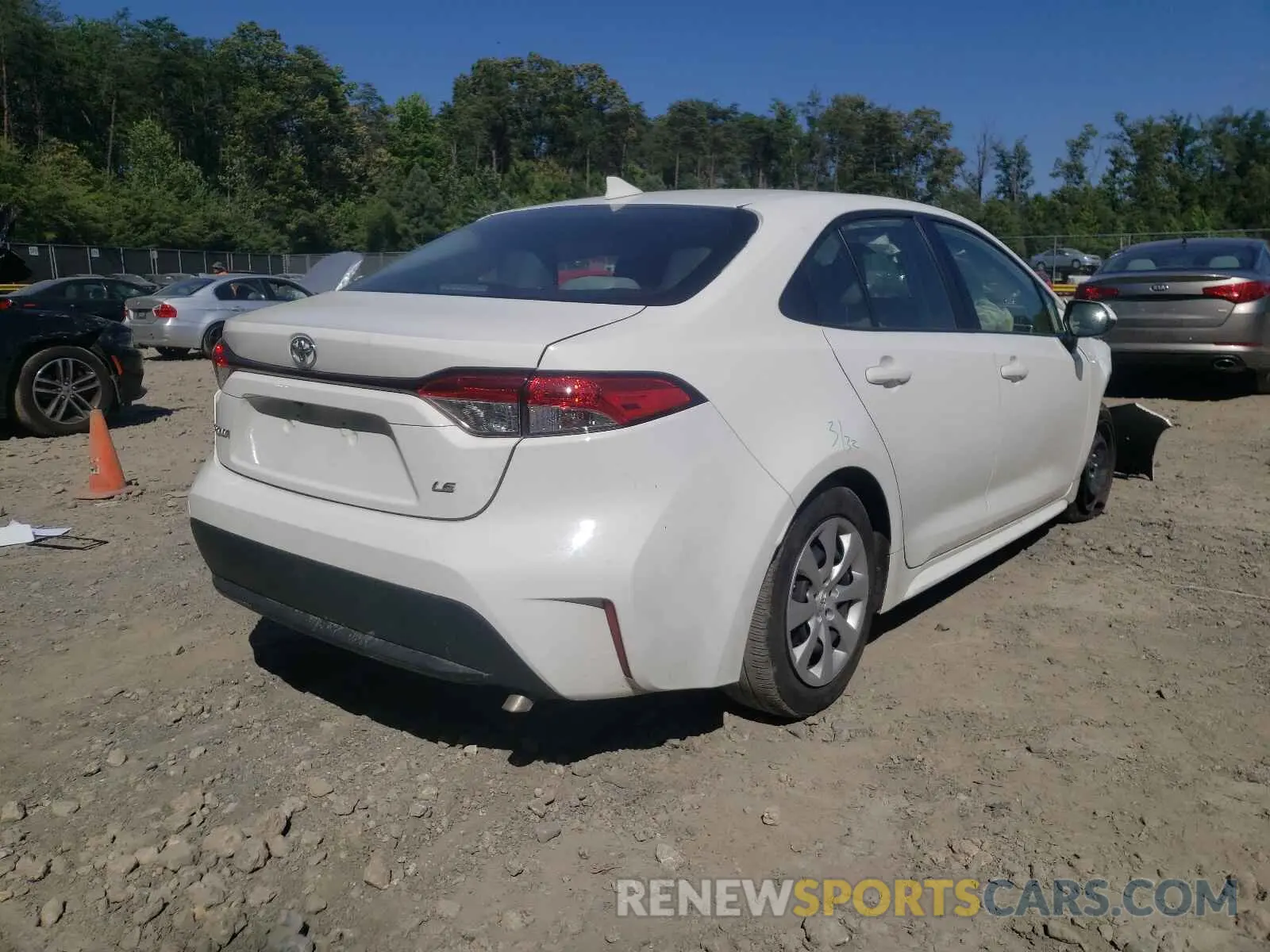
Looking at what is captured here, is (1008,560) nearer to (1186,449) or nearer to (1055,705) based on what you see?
(1055,705)

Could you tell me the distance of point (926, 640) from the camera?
157 inches

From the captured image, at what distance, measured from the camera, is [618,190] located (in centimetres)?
416

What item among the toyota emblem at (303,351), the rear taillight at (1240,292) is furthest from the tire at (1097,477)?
the rear taillight at (1240,292)

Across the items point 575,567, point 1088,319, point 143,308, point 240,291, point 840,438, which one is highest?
point 1088,319

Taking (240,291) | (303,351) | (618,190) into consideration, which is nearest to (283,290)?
(240,291)

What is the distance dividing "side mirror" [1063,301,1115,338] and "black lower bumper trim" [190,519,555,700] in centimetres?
326

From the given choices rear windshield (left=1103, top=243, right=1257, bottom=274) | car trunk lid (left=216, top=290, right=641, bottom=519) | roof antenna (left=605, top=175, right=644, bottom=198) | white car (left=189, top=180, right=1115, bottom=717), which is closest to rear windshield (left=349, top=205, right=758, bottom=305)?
white car (left=189, top=180, right=1115, bottom=717)

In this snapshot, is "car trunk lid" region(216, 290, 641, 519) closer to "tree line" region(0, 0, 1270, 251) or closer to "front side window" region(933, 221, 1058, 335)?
"front side window" region(933, 221, 1058, 335)

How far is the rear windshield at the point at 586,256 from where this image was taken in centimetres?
297

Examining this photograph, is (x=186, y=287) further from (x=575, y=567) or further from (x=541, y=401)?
(x=575, y=567)

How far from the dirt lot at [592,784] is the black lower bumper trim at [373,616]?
43 centimetres

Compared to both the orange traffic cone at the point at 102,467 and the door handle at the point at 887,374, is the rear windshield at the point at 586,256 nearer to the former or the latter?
the door handle at the point at 887,374

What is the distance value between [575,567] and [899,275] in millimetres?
1870

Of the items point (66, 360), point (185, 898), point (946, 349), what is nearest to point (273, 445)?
point (185, 898)
